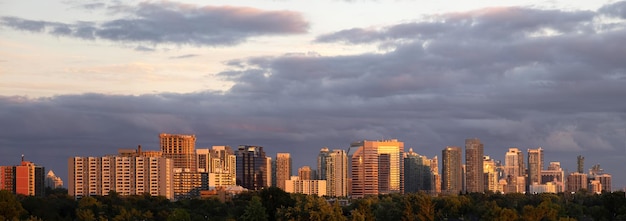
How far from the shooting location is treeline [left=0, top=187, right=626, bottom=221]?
376 ft

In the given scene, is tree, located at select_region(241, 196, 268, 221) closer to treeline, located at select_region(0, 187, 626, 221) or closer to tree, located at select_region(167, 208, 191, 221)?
treeline, located at select_region(0, 187, 626, 221)

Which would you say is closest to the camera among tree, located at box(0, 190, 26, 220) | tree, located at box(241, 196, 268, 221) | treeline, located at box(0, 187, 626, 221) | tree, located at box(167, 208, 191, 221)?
treeline, located at box(0, 187, 626, 221)

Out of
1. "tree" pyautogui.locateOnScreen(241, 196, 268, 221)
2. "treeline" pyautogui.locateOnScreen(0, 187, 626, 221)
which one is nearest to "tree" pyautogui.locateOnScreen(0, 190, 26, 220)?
"treeline" pyautogui.locateOnScreen(0, 187, 626, 221)

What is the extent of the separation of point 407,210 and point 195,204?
52.0 metres

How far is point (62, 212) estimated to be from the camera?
154 metres

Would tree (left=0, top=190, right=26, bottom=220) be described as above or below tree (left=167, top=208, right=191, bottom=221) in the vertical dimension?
above

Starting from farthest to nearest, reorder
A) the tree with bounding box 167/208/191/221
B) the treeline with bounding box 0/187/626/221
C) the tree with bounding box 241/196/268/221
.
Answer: the tree with bounding box 167/208/191/221
the tree with bounding box 241/196/268/221
the treeline with bounding box 0/187/626/221

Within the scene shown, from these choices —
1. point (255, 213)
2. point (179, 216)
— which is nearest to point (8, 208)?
point (179, 216)

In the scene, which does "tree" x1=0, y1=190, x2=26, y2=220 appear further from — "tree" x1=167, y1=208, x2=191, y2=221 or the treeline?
"tree" x1=167, y1=208, x2=191, y2=221

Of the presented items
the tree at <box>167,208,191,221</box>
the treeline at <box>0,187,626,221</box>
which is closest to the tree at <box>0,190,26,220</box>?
the treeline at <box>0,187,626,221</box>

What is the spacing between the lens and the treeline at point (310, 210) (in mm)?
114656

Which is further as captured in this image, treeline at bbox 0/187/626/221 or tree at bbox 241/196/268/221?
tree at bbox 241/196/268/221

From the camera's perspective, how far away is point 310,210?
110 m

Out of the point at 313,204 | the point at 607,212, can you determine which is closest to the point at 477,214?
the point at 607,212
